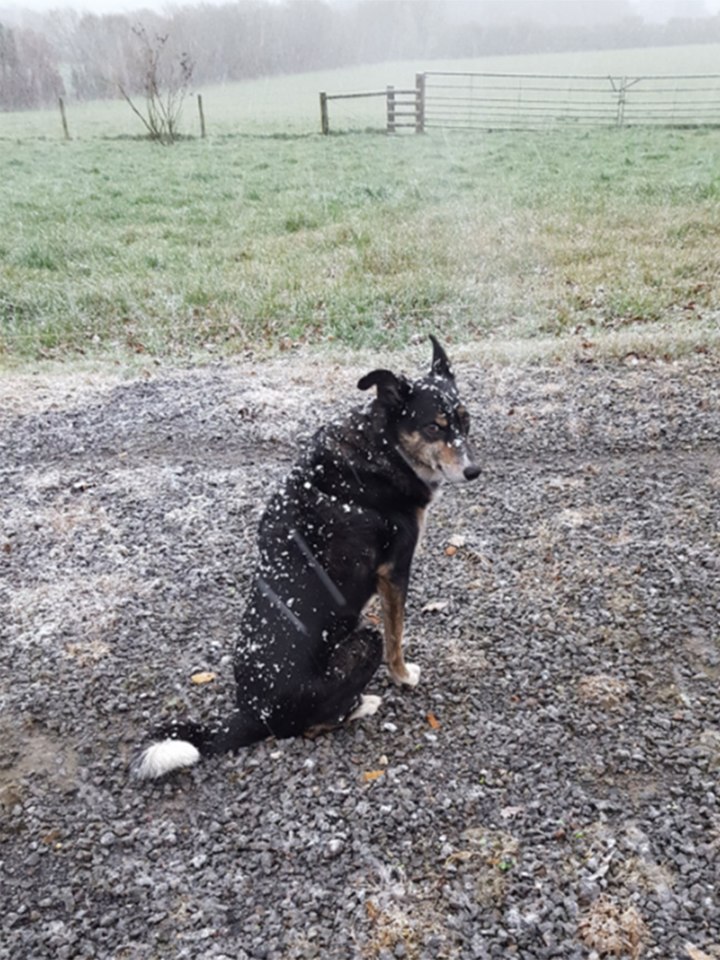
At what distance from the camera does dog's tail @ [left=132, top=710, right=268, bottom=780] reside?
3.66 m

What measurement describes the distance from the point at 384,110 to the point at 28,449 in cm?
2630

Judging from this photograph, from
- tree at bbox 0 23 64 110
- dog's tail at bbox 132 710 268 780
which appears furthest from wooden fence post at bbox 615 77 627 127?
dog's tail at bbox 132 710 268 780

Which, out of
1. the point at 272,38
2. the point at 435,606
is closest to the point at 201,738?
the point at 435,606

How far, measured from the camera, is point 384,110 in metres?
29.6

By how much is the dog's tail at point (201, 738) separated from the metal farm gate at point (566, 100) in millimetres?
28889

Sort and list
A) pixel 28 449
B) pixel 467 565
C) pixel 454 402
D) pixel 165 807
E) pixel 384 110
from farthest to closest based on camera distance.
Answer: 1. pixel 384 110
2. pixel 28 449
3. pixel 467 565
4. pixel 454 402
5. pixel 165 807

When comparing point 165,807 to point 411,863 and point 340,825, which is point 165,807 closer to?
point 340,825

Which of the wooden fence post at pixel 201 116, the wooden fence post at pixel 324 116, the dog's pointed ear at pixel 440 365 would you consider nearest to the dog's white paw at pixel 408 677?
the dog's pointed ear at pixel 440 365

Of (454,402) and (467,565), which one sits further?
(467,565)

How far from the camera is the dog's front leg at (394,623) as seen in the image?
153 inches

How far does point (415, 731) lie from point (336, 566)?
96 centimetres

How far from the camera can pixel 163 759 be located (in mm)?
3611

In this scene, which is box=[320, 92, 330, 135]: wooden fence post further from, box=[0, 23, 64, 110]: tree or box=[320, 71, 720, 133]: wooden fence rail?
box=[0, 23, 64, 110]: tree

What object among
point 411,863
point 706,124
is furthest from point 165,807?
point 706,124
